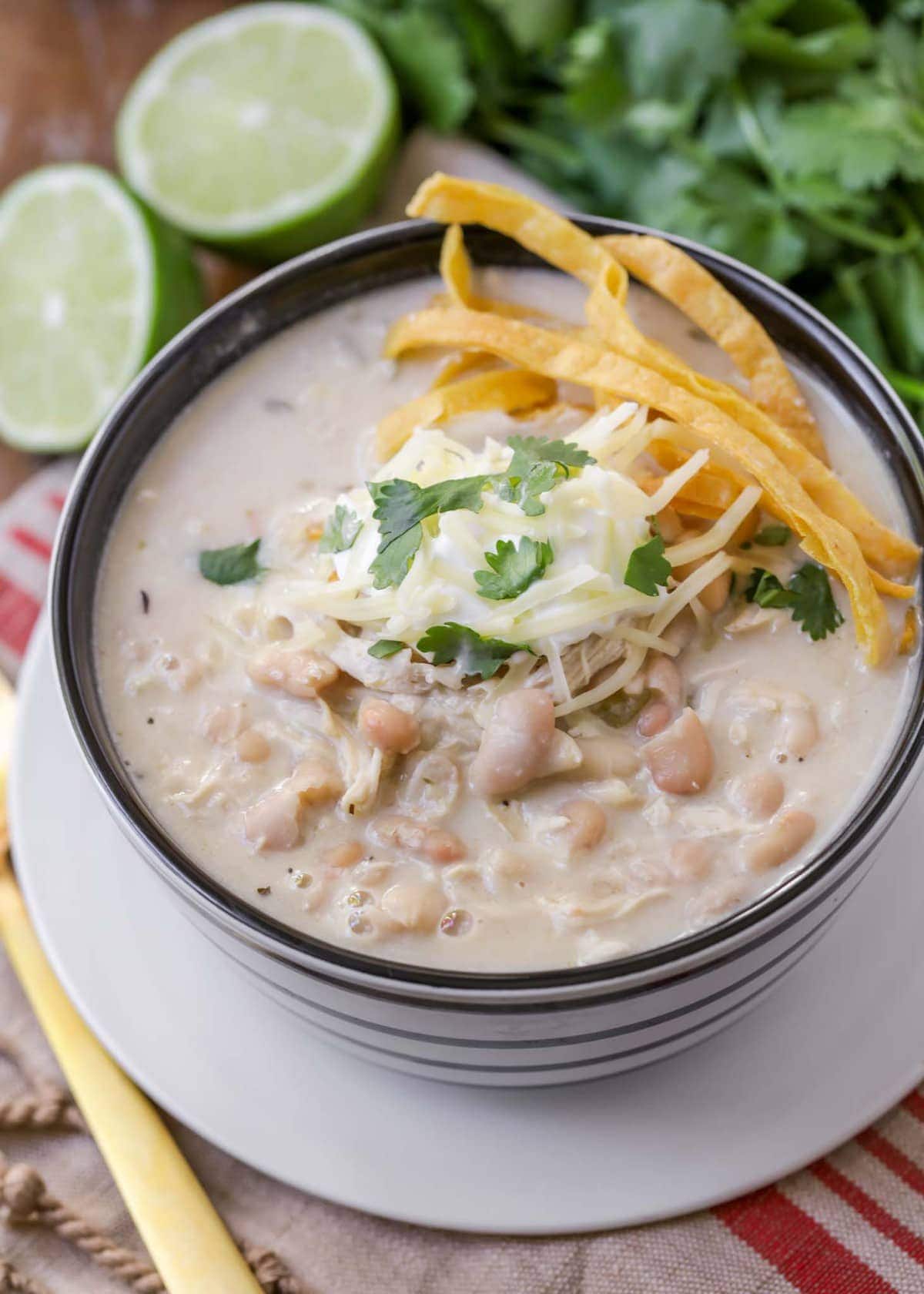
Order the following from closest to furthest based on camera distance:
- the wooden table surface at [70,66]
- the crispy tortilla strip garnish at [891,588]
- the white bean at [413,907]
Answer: the white bean at [413,907], the crispy tortilla strip garnish at [891,588], the wooden table surface at [70,66]

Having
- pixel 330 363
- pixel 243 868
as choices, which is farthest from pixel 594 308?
pixel 243 868

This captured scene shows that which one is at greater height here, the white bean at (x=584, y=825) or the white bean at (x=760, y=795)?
the white bean at (x=760, y=795)

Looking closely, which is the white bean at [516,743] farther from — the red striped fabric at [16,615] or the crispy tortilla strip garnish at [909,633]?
the red striped fabric at [16,615]

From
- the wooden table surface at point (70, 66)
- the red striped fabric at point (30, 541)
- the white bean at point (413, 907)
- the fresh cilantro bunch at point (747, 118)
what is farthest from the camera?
the wooden table surface at point (70, 66)

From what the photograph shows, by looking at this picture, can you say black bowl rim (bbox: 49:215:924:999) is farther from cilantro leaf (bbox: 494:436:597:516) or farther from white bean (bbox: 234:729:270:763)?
cilantro leaf (bbox: 494:436:597:516)

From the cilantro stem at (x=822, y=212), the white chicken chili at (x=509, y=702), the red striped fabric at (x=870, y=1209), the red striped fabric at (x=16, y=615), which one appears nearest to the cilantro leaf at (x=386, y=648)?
the white chicken chili at (x=509, y=702)

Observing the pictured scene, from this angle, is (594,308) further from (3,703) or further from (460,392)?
(3,703)

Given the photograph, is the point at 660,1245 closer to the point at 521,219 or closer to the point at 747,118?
the point at 521,219
